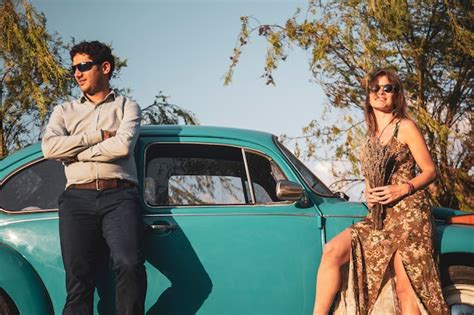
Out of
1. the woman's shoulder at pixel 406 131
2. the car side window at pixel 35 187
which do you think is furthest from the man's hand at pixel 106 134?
the woman's shoulder at pixel 406 131

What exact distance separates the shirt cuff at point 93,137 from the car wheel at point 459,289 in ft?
8.66

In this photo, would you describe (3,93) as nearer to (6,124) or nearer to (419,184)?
(6,124)

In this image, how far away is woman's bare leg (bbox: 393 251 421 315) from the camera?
4.86 m

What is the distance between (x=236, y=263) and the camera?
197 inches

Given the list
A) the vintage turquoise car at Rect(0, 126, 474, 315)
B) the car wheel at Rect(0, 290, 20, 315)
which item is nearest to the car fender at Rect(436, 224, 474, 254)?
the vintage turquoise car at Rect(0, 126, 474, 315)

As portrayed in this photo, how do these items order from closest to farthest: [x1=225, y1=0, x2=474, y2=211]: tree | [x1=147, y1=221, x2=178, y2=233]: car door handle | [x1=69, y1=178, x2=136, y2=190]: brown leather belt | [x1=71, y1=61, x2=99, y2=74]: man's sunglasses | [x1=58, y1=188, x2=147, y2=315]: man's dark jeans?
[x1=58, y1=188, x2=147, y2=315]: man's dark jeans, [x1=69, y1=178, x2=136, y2=190]: brown leather belt, [x1=147, y1=221, x2=178, y2=233]: car door handle, [x1=71, y1=61, x2=99, y2=74]: man's sunglasses, [x1=225, y1=0, x2=474, y2=211]: tree

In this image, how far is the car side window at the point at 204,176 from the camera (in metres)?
5.28

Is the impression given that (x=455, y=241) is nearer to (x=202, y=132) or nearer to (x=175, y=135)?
(x=202, y=132)

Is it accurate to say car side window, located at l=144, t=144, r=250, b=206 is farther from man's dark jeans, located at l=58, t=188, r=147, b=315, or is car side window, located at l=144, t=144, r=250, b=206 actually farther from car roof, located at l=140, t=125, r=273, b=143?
man's dark jeans, located at l=58, t=188, r=147, b=315

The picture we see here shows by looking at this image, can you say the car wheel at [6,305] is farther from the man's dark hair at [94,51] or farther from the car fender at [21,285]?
the man's dark hair at [94,51]

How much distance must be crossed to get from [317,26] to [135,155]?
9.04m

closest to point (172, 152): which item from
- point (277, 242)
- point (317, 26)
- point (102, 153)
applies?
point (102, 153)

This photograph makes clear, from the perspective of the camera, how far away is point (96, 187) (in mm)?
4891

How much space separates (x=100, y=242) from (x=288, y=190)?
134 centimetres
